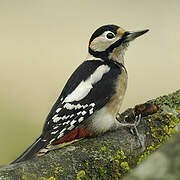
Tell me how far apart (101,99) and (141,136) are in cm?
55

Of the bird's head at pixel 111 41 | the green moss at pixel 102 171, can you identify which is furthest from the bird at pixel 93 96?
the green moss at pixel 102 171

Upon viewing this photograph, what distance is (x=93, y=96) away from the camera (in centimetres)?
244

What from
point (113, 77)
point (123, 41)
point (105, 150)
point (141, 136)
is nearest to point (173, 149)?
point (105, 150)

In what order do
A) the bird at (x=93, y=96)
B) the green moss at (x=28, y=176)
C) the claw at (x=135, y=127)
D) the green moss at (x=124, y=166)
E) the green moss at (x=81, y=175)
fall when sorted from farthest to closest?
the bird at (x=93, y=96)
the claw at (x=135, y=127)
the green moss at (x=124, y=166)
the green moss at (x=81, y=175)
the green moss at (x=28, y=176)

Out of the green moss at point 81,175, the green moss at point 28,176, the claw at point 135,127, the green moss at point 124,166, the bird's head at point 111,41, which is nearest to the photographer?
the green moss at point 28,176

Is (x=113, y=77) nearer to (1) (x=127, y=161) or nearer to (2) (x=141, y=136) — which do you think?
(2) (x=141, y=136)

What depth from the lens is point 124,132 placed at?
6.79ft

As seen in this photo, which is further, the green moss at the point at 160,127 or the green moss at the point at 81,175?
the green moss at the point at 160,127

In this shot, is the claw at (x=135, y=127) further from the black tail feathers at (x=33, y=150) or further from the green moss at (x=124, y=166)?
the black tail feathers at (x=33, y=150)

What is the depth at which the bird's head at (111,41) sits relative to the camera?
266cm

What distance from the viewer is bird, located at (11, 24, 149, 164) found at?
227 centimetres

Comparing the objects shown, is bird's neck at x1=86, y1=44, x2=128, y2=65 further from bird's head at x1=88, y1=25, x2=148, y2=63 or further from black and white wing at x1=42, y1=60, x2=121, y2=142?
black and white wing at x1=42, y1=60, x2=121, y2=142

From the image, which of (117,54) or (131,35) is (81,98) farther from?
(131,35)

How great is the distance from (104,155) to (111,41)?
1.13 m
